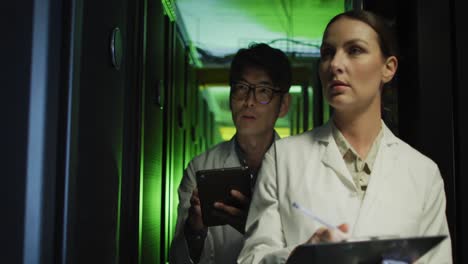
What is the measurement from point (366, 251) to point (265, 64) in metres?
1.26

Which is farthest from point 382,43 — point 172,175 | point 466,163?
point 172,175

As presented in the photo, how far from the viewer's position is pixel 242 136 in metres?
2.35

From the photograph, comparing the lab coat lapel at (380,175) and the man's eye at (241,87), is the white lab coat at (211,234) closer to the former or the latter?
the man's eye at (241,87)

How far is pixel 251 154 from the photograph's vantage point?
2.38 metres

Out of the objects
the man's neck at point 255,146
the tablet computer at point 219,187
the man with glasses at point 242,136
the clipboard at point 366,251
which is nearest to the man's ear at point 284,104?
the man with glasses at point 242,136

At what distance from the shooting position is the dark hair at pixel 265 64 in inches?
91.6

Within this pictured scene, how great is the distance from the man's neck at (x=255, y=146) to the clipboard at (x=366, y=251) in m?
1.07

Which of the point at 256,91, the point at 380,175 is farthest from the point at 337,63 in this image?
the point at 256,91

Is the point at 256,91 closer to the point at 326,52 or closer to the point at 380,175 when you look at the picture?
the point at 326,52

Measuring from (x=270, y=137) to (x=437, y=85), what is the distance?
777mm

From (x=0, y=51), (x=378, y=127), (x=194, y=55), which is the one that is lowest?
(x=378, y=127)

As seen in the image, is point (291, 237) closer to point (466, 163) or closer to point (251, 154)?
point (466, 163)

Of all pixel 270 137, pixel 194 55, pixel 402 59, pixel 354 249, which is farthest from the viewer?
pixel 194 55

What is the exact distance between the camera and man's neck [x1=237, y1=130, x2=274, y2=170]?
2344mm
